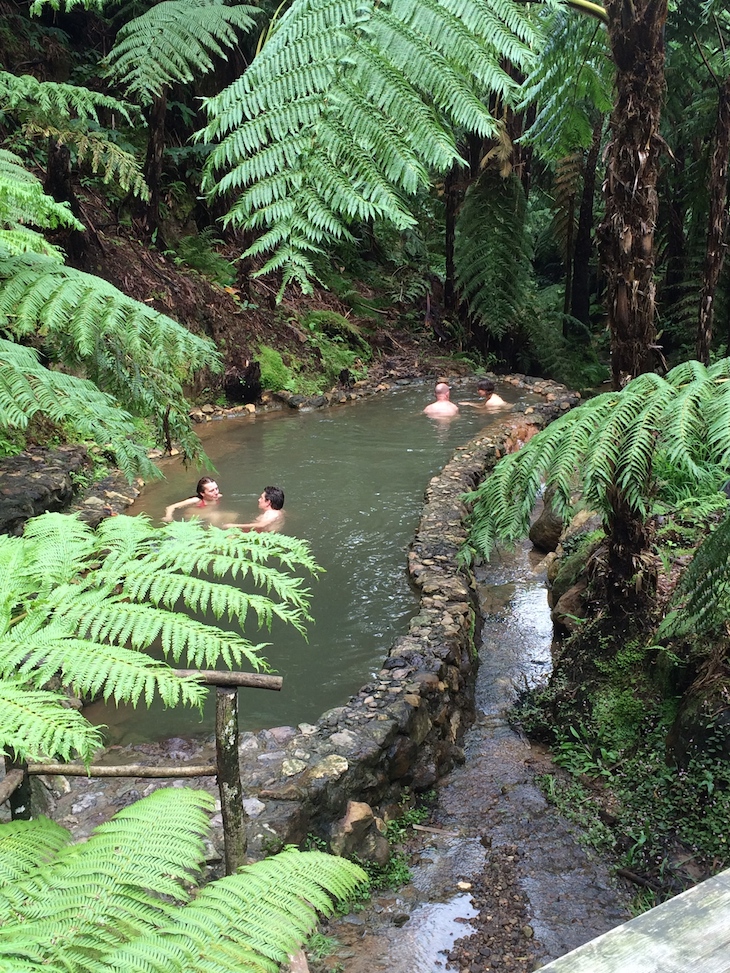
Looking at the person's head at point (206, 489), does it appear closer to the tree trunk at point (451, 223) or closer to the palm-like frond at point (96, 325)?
the palm-like frond at point (96, 325)

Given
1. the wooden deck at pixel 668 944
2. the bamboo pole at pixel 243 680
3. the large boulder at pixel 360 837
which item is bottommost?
the large boulder at pixel 360 837

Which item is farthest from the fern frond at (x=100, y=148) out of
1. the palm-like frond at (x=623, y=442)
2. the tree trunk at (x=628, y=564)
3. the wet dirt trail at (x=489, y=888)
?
the wet dirt trail at (x=489, y=888)

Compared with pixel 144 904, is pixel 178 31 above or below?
above

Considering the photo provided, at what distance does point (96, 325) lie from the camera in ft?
7.90

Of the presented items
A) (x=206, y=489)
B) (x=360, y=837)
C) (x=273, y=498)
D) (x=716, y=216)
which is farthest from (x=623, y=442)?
(x=716, y=216)

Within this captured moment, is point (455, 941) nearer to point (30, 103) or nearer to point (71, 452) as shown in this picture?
point (71, 452)

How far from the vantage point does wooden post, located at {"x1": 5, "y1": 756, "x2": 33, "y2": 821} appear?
5.29ft

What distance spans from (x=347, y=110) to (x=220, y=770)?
173 cm

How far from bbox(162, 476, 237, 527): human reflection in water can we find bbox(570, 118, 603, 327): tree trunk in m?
8.38

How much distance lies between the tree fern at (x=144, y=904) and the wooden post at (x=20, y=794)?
1.06ft

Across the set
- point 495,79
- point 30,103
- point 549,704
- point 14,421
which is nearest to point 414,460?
point 549,704

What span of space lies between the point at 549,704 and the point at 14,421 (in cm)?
290

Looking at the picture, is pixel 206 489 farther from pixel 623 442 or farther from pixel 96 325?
pixel 623 442

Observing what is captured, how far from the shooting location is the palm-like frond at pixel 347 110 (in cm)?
115
